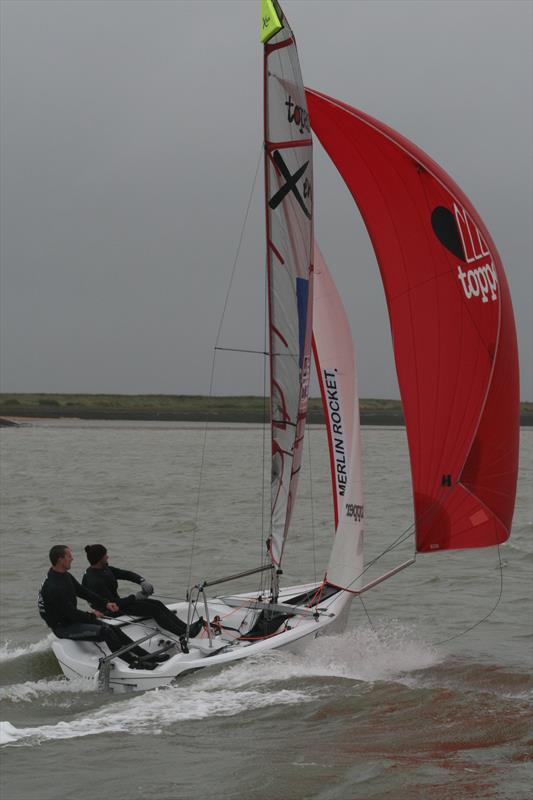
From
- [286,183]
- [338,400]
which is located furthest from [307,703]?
[286,183]

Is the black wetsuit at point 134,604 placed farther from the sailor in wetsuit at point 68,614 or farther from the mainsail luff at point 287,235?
the mainsail luff at point 287,235

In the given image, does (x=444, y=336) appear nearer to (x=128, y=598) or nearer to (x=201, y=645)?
(x=201, y=645)

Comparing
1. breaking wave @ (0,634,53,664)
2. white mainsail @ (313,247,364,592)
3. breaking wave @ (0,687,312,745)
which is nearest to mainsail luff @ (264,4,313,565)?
white mainsail @ (313,247,364,592)

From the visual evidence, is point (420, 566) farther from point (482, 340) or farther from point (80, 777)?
point (80, 777)

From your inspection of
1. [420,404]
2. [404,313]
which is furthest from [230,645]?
[404,313]

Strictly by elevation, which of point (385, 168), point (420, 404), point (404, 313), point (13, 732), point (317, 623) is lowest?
point (13, 732)

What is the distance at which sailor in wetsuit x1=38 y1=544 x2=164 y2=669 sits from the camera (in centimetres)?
923

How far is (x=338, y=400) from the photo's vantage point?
34.7 ft

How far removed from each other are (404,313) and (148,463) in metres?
29.0

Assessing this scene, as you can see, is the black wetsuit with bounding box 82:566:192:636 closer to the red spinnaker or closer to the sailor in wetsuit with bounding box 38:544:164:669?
the sailor in wetsuit with bounding box 38:544:164:669

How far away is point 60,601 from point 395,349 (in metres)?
3.86

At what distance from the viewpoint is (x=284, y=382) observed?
9.77 m

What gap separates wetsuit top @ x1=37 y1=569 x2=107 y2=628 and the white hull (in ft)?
0.88

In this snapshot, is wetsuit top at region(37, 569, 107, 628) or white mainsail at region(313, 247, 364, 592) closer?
wetsuit top at region(37, 569, 107, 628)
